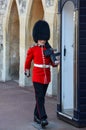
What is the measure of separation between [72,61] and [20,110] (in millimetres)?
1692

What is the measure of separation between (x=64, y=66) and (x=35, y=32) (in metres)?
0.83

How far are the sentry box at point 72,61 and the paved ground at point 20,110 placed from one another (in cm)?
24

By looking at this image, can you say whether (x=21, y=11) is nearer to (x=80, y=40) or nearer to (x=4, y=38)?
(x=4, y=38)

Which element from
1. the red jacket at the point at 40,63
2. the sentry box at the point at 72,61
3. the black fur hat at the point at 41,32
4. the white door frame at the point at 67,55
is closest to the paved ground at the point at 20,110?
the sentry box at the point at 72,61

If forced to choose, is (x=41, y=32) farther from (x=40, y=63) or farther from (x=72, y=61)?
(x=72, y=61)

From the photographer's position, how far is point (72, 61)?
24.2ft

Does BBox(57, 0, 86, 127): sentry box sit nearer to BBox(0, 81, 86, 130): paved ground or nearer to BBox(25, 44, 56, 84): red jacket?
BBox(0, 81, 86, 130): paved ground

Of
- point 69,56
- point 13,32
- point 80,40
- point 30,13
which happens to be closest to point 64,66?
point 69,56

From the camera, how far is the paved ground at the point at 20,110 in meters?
6.94

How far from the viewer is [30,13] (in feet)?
39.9

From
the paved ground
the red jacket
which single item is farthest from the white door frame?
the red jacket

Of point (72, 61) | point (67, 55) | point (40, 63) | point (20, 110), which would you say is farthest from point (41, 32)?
point (20, 110)

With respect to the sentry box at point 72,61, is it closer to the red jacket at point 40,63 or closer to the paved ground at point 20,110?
the paved ground at point 20,110

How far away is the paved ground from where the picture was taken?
22.8 feet
